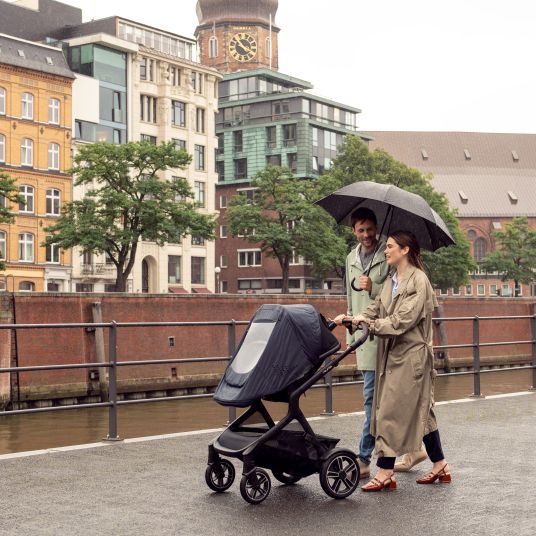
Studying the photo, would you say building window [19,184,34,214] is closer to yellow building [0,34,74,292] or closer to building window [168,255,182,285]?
yellow building [0,34,74,292]

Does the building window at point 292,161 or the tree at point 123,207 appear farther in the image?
the building window at point 292,161

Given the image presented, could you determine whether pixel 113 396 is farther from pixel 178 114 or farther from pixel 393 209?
pixel 178 114

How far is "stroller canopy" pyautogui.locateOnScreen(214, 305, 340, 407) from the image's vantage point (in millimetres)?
6426

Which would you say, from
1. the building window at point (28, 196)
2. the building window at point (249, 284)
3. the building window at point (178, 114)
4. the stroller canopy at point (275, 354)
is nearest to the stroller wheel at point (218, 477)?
the stroller canopy at point (275, 354)

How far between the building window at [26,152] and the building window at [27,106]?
1252 millimetres

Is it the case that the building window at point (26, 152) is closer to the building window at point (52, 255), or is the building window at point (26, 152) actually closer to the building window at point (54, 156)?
the building window at point (54, 156)

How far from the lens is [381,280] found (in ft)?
24.1

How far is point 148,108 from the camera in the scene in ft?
213

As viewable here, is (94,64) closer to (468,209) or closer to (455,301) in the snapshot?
(455,301)

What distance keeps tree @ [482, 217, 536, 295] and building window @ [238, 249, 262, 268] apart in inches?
718

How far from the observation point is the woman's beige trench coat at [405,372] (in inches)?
266

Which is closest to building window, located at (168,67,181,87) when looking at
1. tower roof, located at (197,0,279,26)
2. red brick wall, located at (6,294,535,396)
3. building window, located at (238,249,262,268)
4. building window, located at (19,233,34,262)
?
building window, located at (19,233,34,262)

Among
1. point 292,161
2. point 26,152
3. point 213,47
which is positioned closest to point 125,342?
point 26,152

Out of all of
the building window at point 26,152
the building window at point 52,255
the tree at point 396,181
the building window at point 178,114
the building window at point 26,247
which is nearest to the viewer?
the building window at point 26,247
